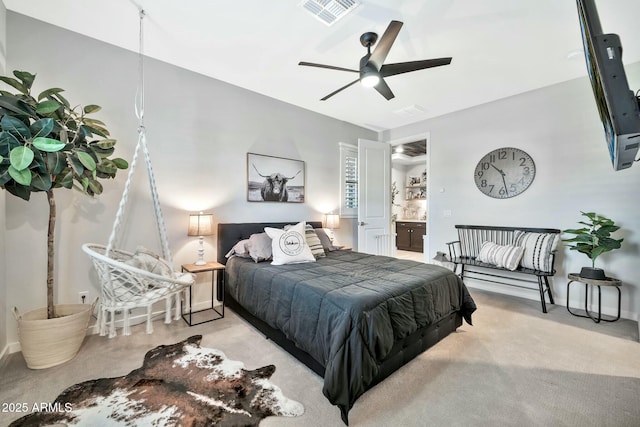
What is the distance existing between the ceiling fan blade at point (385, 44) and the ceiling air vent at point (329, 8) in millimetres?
422

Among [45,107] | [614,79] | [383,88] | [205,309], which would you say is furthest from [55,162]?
[614,79]

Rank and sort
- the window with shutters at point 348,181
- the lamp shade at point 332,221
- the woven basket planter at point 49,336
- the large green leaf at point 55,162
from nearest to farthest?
the large green leaf at point 55,162 < the woven basket planter at point 49,336 < the lamp shade at point 332,221 < the window with shutters at point 348,181

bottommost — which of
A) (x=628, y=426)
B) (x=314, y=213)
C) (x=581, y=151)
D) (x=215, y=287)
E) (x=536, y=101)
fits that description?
(x=628, y=426)

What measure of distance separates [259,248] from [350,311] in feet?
5.32

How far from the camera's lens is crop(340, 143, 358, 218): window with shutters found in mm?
4797

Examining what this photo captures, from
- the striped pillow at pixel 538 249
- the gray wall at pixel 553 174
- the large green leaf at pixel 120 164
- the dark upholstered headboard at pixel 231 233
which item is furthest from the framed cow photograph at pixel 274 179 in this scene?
the striped pillow at pixel 538 249

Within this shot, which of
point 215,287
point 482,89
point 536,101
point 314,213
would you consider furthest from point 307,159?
point 536,101

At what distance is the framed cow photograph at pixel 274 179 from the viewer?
3684 millimetres

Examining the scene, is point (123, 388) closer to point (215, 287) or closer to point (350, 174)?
point (215, 287)

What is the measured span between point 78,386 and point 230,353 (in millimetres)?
959

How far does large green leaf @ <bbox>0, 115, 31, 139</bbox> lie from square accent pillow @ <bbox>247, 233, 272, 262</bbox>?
1.94 m

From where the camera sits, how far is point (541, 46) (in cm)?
264

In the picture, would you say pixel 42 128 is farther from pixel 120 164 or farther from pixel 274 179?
pixel 274 179

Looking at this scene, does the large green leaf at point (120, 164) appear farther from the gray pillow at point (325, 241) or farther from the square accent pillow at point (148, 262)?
the gray pillow at point (325, 241)
